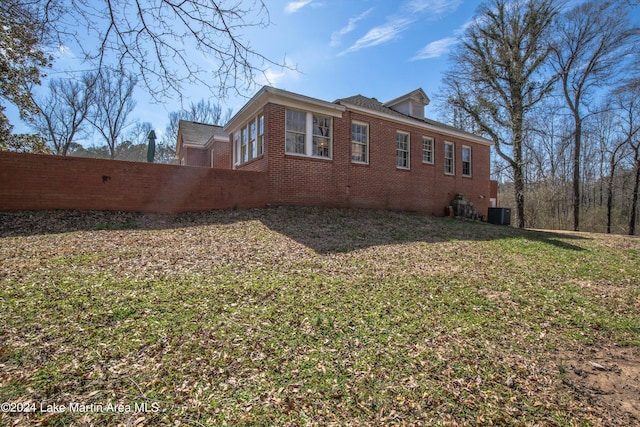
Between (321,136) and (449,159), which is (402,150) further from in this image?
(321,136)

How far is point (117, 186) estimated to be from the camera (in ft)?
27.7

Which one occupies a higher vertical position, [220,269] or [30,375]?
[220,269]

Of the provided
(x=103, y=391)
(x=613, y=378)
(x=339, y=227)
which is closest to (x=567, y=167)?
(x=339, y=227)

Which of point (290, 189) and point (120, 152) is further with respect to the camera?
point (120, 152)

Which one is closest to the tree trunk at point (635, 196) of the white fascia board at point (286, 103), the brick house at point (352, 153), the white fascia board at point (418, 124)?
the white fascia board at point (418, 124)

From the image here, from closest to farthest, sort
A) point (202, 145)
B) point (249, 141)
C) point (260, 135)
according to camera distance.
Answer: point (260, 135) → point (249, 141) → point (202, 145)

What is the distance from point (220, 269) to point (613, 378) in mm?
4945

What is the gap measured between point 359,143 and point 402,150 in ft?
8.65

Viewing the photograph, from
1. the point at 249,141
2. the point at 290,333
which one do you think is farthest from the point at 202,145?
the point at 290,333

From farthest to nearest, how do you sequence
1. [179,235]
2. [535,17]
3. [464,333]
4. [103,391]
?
[535,17] → [179,235] → [464,333] → [103,391]

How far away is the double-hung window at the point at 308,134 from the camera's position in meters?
10.4

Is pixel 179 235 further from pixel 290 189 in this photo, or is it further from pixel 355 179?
pixel 355 179

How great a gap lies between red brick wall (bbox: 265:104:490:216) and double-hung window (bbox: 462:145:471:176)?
29 centimetres

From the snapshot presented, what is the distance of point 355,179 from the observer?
11.9 metres
